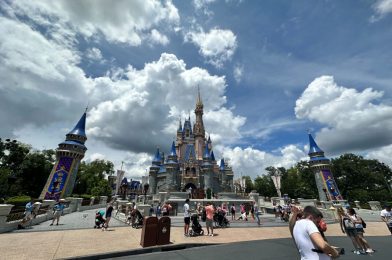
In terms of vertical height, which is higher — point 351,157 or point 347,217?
point 351,157

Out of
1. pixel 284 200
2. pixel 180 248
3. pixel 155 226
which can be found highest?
pixel 284 200

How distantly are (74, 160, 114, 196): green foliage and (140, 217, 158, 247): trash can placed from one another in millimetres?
43413

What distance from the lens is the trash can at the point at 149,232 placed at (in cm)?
885

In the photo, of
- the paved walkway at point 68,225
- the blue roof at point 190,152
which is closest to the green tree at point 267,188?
the blue roof at point 190,152

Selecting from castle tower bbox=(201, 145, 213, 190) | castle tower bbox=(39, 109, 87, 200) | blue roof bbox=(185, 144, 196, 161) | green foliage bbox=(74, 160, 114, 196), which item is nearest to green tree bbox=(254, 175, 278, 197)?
castle tower bbox=(201, 145, 213, 190)

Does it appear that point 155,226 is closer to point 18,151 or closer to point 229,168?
point 18,151

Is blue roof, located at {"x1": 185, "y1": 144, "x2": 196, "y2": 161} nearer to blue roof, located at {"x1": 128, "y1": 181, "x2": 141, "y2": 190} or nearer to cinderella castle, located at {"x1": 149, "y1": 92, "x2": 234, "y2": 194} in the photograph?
cinderella castle, located at {"x1": 149, "y1": 92, "x2": 234, "y2": 194}

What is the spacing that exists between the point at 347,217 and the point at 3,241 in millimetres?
14820

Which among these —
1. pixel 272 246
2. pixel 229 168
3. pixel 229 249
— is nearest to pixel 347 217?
pixel 272 246

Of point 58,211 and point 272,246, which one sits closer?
point 272,246

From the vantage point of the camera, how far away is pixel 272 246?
28.8 feet

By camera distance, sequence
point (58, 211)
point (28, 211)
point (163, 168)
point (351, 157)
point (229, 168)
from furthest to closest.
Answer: point (229, 168), point (163, 168), point (351, 157), point (58, 211), point (28, 211)

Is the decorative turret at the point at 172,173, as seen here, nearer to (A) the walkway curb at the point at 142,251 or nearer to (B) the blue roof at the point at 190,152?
(B) the blue roof at the point at 190,152

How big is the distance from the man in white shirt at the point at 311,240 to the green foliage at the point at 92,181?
51.1 m
